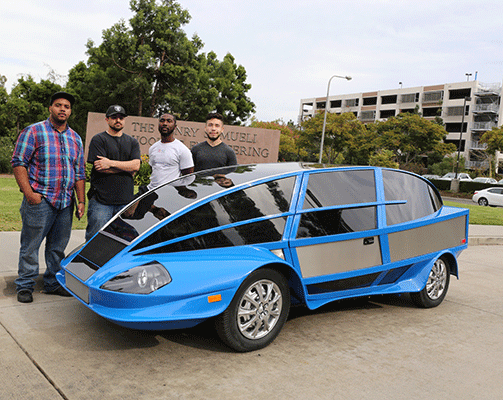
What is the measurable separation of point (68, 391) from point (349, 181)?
2883mm

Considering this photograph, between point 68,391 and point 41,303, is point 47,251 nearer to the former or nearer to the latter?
point 41,303

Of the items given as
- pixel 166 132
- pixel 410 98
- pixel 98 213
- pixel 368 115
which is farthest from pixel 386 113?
pixel 98 213

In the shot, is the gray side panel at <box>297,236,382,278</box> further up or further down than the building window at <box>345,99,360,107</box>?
further down

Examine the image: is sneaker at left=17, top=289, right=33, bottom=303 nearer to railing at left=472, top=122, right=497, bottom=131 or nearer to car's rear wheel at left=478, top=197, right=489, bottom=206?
car's rear wheel at left=478, top=197, right=489, bottom=206

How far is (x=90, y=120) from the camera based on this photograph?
20.1 m

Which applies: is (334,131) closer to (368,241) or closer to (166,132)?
(166,132)

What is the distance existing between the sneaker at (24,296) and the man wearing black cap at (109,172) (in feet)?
2.64

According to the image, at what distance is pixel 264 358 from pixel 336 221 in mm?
1337

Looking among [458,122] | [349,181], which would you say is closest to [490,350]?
[349,181]

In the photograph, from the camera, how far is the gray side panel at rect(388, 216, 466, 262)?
4684mm

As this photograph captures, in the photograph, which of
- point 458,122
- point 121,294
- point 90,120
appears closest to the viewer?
point 121,294

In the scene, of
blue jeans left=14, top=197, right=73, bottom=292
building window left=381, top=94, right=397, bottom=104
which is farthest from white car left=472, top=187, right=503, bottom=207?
building window left=381, top=94, right=397, bottom=104

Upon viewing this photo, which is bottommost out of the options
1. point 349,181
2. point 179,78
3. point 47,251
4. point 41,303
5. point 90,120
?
point 41,303

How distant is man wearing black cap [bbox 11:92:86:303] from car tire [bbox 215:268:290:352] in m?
2.17
